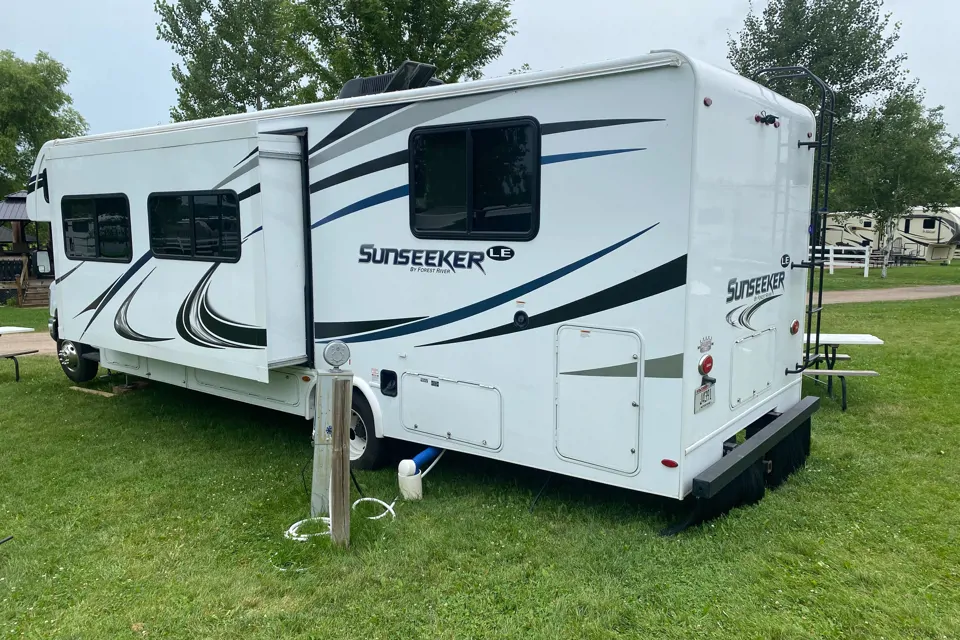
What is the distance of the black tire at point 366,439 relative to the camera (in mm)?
5281

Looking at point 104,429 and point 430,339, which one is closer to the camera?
point 430,339

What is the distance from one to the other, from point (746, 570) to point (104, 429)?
18.8 ft

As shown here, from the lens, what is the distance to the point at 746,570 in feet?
12.5

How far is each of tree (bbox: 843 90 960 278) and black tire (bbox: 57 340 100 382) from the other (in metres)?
21.2

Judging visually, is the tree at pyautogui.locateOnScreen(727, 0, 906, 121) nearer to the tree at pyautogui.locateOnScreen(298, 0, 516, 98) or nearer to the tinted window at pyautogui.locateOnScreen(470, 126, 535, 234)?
the tree at pyautogui.locateOnScreen(298, 0, 516, 98)

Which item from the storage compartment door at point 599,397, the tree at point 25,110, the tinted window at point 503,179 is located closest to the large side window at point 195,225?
the tinted window at point 503,179

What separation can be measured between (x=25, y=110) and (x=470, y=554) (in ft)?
96.0

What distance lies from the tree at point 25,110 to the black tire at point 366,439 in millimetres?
26327

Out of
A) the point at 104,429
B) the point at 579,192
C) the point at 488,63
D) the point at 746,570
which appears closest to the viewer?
the point at 746,570

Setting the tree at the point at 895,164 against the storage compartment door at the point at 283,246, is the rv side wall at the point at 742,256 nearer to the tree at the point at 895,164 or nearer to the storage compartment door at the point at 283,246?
the storage compartment door at the point at 283,246

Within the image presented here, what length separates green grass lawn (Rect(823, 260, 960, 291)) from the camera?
1969 centimetres

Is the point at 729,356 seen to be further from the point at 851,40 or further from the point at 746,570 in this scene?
the point at 851,40

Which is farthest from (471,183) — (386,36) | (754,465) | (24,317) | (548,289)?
(24,317)

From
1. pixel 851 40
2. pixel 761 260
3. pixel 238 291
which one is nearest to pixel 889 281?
pixel 851 40
